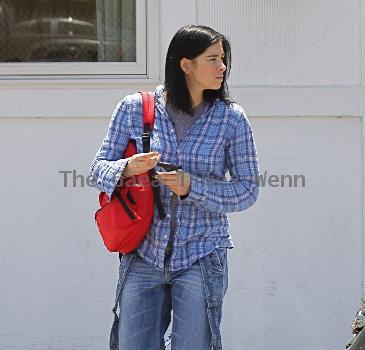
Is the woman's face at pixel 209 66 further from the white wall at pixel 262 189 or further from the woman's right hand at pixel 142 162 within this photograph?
the white wall at pixel 262 189

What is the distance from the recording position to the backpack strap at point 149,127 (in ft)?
10.9

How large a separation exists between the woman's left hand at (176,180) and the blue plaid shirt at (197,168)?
50mm

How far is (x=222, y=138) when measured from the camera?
3373 mm

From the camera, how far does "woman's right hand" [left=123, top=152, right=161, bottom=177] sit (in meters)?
3.15

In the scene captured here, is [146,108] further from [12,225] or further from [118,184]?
[12,225]

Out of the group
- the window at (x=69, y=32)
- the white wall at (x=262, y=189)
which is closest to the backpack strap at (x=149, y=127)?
the white wall at (x=262, y=189)

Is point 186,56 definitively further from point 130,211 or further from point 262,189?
point 262,189

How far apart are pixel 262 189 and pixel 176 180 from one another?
176cm

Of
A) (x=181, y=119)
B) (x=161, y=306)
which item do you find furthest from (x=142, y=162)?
(x=161, y=306)

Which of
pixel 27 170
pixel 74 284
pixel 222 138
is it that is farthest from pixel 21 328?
pixel 222 138

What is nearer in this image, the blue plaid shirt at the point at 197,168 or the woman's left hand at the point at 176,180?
the woman's left hand at the point at 176,180

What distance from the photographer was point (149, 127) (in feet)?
11.1

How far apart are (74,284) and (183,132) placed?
177 centimetres

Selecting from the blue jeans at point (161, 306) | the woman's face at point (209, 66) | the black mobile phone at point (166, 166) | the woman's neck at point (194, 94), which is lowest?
the blue jeans at point (161, 306)
